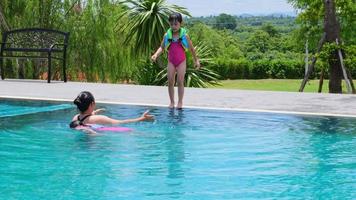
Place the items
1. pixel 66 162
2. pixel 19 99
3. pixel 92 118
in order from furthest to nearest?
pixel 19 99 < pixel 92 118 < pixel 66 162

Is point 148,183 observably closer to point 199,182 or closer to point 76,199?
point 199,182

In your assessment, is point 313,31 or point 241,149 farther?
point 313,31

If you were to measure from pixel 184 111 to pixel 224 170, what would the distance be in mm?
4299

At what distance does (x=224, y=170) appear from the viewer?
17.2ft

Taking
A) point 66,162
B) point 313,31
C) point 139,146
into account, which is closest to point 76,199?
point 66,162

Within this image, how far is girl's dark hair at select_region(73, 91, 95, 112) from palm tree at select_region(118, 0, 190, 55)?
49.8ft

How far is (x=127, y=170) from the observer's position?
5199mm

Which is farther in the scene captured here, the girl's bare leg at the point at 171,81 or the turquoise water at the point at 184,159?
the girl's bare leg at the point at 171,81

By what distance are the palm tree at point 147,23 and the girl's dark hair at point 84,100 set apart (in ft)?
49.8

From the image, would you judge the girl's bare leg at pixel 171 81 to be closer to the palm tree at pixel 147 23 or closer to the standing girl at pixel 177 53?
the standing girl at pixel 177 53

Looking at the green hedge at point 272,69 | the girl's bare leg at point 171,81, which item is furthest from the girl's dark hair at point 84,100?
the green hedge at point 272,69

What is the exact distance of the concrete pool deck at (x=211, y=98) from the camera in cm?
979

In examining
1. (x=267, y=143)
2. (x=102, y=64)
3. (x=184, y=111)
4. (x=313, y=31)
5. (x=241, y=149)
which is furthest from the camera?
(x=313, y=31)

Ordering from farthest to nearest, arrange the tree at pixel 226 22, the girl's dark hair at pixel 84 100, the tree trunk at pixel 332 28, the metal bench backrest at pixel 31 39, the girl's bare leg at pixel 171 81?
the tree at pixel 226 22
the tree trunk at pixel 332 28
the metal bench backrest at pixel 31 39
the girl's bare leg at pixel 171 81
the girl's dark hair at pixel 84 100
